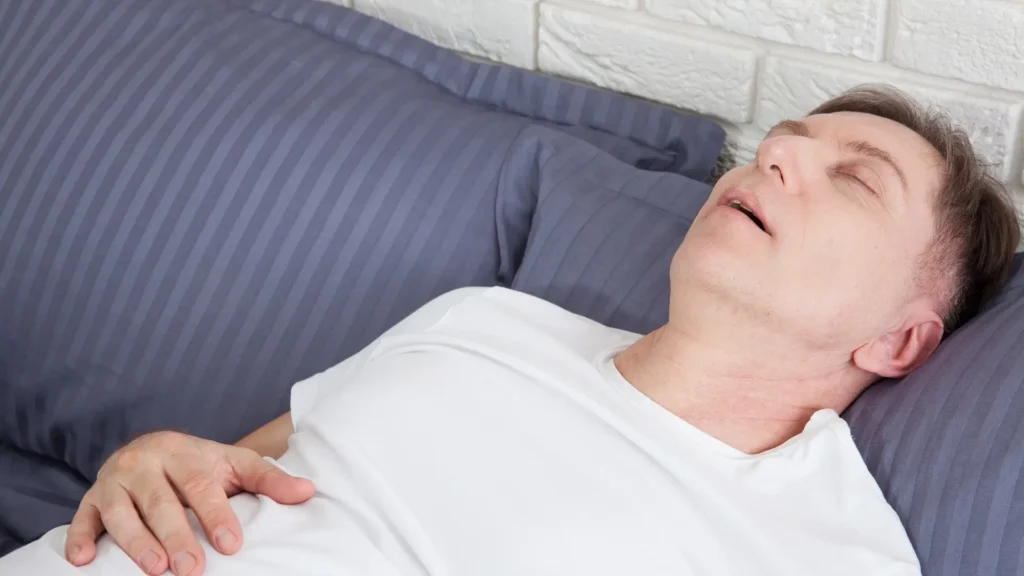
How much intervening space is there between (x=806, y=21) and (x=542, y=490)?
26.1 inches

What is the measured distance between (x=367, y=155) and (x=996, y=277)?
72cm

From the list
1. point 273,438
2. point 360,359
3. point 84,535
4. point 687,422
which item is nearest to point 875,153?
point 687,422

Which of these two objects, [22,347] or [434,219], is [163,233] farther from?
[434,219]

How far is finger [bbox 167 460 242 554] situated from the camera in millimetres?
1006

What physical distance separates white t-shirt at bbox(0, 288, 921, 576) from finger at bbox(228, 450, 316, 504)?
0.04 feet

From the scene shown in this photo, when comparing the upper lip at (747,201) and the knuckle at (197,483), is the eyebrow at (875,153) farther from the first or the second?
the knuckle at (197,483)

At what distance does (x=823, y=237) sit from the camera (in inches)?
43.2

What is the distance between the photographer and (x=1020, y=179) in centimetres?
129

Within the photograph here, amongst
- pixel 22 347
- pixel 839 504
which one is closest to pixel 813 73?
pixel 839 504

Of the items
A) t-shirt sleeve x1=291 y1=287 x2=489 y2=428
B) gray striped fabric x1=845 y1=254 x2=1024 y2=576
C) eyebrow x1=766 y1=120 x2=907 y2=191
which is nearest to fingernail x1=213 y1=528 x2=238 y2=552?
t-shirt sleeve x1=291 y1=287 x2=489 y2=428

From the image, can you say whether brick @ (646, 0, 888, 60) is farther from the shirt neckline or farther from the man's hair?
the shirt neckline

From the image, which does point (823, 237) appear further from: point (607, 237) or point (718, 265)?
point (607, 237)

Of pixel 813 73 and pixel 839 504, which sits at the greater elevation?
pixel 813 73

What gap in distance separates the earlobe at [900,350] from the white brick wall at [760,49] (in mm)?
251
